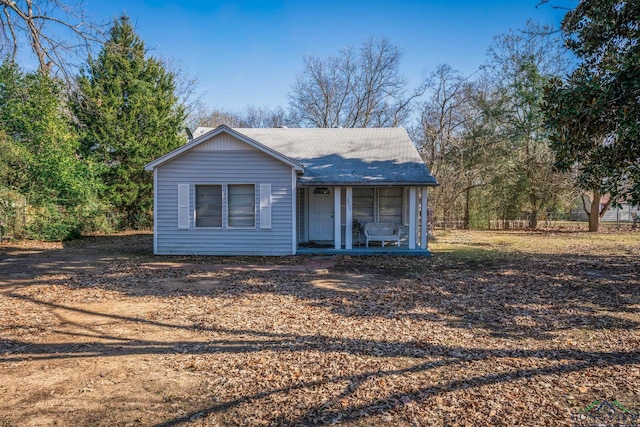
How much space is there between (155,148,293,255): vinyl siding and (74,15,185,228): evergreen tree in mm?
8381

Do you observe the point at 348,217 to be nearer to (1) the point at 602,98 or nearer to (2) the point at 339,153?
(2) the point at 339,153

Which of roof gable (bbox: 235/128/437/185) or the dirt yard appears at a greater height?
roof gable (bbox: 235/128/437/185)

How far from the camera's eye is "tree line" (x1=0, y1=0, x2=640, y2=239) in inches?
236

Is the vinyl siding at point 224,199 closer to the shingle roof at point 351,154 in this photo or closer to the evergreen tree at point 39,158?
the shingle roof at point 351,154

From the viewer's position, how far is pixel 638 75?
5133mm

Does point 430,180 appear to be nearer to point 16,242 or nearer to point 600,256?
point 600,256

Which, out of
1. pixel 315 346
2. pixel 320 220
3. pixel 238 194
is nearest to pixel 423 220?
pixel 320 220

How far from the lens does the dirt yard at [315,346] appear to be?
332 cm

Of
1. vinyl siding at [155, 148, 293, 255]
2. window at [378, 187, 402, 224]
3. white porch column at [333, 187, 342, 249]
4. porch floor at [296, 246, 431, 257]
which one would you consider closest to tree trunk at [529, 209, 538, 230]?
window at [378, 187, 402, 224]

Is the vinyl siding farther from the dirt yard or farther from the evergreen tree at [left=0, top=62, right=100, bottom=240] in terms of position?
the evergreen tree at [left=0, top=62, right=100, bottom=240]

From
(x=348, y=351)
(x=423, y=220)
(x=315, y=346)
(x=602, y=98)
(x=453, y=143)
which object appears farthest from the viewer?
(x=453, y=143)

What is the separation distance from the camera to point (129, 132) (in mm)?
20109

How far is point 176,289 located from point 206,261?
11.5ft

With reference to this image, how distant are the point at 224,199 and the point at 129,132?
11025 mm
